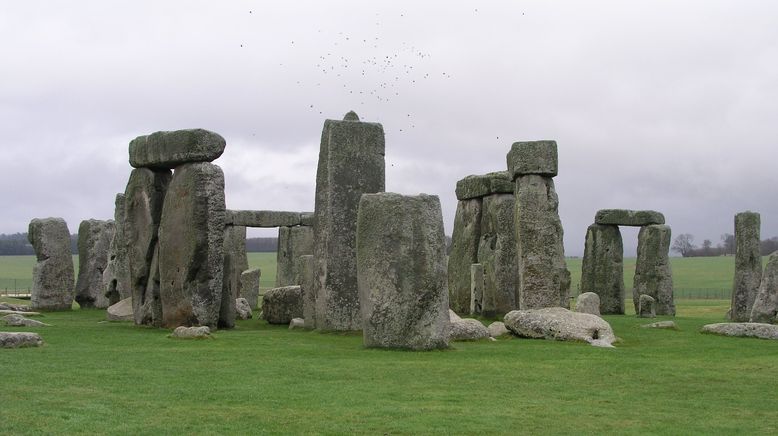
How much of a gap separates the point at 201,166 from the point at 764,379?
10567 mm

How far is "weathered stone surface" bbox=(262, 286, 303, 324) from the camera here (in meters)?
20.9

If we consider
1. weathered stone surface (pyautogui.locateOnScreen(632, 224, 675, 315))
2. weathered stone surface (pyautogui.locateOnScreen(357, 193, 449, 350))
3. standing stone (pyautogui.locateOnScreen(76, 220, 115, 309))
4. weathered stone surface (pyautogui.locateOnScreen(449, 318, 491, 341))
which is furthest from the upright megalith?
standing stone (pyautogui.locateOnScreen(76, 220, 115, 309))

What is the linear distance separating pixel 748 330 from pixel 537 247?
434cm

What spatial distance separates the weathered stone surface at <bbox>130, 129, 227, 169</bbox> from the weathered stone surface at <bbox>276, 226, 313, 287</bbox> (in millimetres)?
16306

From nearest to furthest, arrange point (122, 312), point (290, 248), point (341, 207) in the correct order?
point (341, 207) → point (122, 312) → point (290, 248)

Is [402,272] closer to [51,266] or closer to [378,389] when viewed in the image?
[378,389]

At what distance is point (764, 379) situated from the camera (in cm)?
1168

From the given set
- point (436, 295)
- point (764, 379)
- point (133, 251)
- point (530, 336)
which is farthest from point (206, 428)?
point (133, 251)

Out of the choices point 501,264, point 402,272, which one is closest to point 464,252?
point 501,264

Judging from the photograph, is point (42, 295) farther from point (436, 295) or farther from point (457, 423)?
point (457, 423)

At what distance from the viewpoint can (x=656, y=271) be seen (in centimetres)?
2912

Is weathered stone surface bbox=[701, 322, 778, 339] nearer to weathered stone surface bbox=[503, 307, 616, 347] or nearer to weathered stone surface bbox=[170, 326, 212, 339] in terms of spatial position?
weathered stone surface bbox=[503, 307, 616, 347]

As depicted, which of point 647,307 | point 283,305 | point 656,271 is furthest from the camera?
point 656,271

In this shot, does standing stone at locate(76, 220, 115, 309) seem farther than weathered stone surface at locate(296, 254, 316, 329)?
Yes
